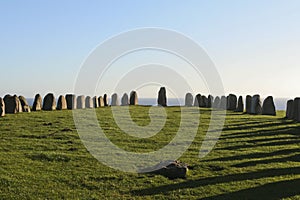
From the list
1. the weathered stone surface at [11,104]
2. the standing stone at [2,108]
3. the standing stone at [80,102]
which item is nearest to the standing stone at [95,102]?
the standing stone at [80,102]

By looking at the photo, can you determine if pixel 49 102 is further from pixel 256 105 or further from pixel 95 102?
pixel 256 105

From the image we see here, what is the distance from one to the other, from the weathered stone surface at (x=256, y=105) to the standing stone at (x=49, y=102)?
18.5m

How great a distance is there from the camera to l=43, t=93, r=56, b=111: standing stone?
37375mm

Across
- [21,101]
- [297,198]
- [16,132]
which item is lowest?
[297,198]

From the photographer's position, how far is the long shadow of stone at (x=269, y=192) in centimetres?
1383

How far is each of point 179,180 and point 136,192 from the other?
2.01m

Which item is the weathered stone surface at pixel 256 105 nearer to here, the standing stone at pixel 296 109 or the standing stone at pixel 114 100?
the standing stone at pixel 296 109

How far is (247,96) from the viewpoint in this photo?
40594mm

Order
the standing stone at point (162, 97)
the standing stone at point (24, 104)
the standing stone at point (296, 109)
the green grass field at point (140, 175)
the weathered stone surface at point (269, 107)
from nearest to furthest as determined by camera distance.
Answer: the green grass field at point (140, 175) < the standing stone at point (296, 109) < the standing stone at point (24, 104) < the weathered stone surface at point (269, 107) < the standing stone at point (162, 97)

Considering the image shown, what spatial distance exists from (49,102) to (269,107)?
20.1 m

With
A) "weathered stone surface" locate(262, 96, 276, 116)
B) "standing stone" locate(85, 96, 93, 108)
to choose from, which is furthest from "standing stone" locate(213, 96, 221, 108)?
"standing stone" locate(85, 96, 93, 108)

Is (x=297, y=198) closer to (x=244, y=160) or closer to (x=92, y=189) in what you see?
(x=244, y=160)

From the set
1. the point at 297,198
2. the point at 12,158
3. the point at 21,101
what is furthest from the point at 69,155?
the point at 21,101

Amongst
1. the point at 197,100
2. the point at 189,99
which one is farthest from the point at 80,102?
the point at 197,100
